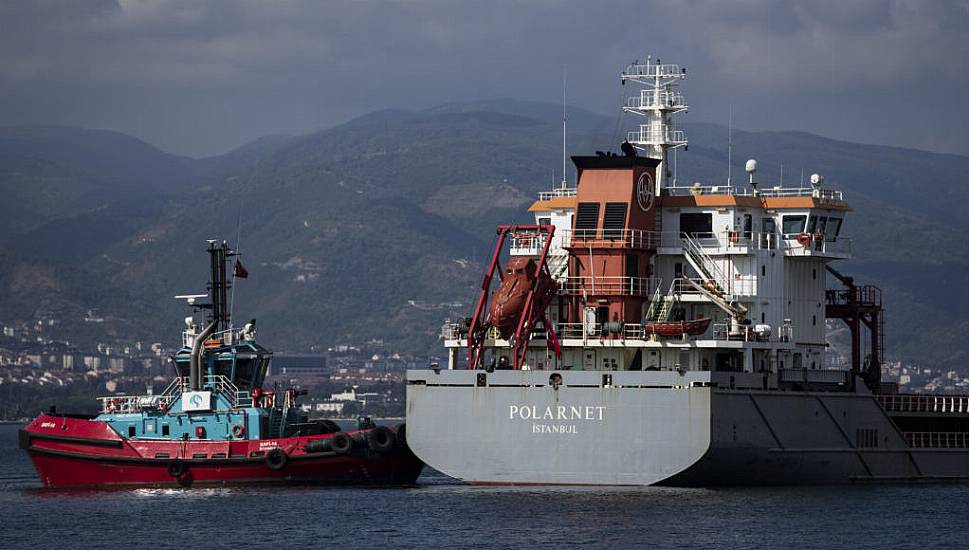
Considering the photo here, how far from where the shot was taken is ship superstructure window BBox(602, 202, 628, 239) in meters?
48.2

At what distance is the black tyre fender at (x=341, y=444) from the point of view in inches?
1918

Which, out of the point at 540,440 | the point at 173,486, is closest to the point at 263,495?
the point at 173,486

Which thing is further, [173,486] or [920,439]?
[920,439]

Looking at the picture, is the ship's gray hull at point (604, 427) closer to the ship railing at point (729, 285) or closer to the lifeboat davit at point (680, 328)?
the lifeboat davit at point (680, 328)

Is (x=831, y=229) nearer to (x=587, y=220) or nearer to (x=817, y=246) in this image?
(x=817, y=246)

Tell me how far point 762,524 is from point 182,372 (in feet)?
58.4

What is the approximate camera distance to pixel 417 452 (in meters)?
46.0

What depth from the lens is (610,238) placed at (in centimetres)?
4822

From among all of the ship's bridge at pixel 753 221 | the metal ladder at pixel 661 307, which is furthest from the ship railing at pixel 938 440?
the metal ladder at pixel 661 307

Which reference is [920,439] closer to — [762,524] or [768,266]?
[768,266]

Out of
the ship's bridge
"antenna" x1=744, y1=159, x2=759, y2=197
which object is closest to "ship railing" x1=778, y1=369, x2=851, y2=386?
the ship's bridge

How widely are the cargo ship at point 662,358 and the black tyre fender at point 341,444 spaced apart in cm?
322

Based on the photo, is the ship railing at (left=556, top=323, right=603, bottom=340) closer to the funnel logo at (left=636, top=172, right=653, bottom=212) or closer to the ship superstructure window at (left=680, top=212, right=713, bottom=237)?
the funnel logo at (left=636, top=172, right=653, bottom=212)

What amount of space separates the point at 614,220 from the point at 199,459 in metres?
12.3
